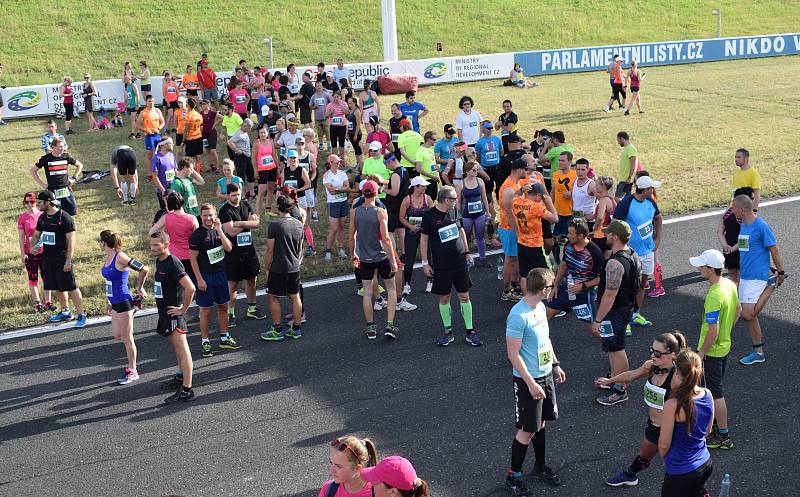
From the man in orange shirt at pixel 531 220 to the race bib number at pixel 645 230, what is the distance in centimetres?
104

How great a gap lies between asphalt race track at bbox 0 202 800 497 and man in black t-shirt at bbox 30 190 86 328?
1.90 feet

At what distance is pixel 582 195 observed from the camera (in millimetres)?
12445

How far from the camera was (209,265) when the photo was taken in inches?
397

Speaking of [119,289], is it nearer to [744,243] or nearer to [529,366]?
[529,366]

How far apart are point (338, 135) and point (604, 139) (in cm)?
758

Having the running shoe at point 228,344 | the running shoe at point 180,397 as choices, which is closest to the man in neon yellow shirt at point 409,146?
the running shoe at point 228,344

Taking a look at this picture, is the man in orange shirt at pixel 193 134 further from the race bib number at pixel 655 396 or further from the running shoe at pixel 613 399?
the race bib number at pixel 655 396

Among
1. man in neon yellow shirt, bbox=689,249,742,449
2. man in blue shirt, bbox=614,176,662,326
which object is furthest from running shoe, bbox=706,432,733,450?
man in blue shirt, bbox=614,176,662,326

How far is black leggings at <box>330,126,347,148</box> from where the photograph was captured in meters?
19.6

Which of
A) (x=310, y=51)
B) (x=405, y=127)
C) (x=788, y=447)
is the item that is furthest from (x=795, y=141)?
(x=310, y=51)

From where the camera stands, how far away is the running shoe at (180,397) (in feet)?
29.7

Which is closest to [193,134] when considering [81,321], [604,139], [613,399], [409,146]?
[409,146]

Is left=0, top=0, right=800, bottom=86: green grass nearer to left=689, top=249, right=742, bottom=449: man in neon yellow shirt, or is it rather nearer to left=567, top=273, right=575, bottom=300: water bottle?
left=567, top=273, right=575, bottom=300: water bottle

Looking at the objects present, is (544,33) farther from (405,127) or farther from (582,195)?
(582,195)
